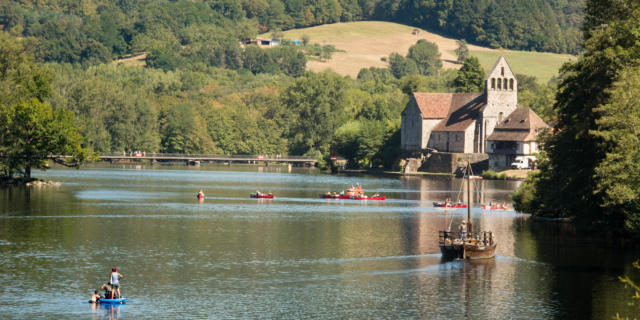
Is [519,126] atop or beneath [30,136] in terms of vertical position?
atop

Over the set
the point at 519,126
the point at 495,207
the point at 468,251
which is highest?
the point at 519,126

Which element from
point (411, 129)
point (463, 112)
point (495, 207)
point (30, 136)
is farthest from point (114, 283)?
point (411, 129)

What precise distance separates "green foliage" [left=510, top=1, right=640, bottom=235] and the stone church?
99.8m

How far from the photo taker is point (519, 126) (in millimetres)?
176750

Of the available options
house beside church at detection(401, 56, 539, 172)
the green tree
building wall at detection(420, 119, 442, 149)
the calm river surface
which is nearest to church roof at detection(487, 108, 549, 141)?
house beside church at detection(401, 56, 539, 172)

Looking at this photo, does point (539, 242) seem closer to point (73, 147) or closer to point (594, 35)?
point (594, 35)

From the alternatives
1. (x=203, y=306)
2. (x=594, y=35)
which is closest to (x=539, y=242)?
(x=594, y=35)

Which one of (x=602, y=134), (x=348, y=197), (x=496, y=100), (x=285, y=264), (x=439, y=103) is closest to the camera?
(x=602, y=134)

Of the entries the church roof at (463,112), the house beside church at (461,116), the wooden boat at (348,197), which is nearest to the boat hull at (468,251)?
the wooden boat at (348,197)

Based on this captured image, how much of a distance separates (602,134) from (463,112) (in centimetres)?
12203

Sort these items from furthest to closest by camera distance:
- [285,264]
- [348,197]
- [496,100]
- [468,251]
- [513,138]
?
[496,100], [513,138], [348,197], [468,251], [285,264]

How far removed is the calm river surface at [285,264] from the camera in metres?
54.1

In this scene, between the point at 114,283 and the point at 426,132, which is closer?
the point at 114,283

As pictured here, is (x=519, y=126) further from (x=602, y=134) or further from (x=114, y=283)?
(x=114, y=283)
